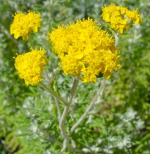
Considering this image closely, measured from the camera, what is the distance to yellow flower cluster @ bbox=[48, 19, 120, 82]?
1.80 metres

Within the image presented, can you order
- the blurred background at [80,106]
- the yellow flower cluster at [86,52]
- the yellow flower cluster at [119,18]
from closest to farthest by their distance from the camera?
the yellow flower cluster at [86,52] < the yellow flower cluster at [119,18] < the blurred background at [80,106]

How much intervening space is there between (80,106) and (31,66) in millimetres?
1564

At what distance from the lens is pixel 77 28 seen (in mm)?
1988

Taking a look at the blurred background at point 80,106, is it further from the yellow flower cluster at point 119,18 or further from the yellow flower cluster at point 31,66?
the yellow flower cluster at point 31,66

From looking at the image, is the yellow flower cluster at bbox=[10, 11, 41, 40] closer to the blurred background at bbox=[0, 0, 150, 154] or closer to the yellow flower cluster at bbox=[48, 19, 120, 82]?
the yellow flower cluster at bbox=[48, 19, 120, 82]

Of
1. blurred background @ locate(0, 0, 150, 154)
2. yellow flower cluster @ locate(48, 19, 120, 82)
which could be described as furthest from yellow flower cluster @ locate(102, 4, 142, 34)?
yellow flower cluster @ locate(48, 19, 120, 82)

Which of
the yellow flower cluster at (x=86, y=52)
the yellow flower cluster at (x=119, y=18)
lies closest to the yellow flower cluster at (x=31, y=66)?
the yellow flower cluster at (x=86, y=52)

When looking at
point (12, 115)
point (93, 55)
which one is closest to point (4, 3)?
point (12, 115)

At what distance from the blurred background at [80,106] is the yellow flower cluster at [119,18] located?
12cm

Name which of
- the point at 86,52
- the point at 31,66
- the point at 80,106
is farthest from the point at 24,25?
the point at 80,106

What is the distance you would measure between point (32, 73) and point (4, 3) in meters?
4.59

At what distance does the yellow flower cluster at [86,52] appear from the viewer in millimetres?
1802

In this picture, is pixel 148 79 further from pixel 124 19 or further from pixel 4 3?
pixel 4 3

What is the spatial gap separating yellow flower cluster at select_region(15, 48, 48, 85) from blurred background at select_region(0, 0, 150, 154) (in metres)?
0.74
